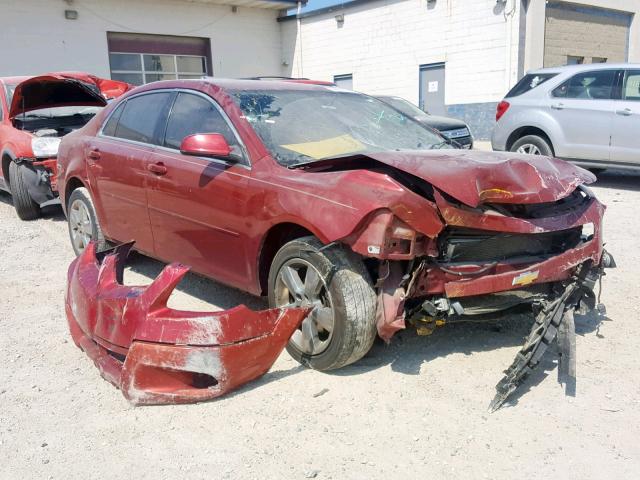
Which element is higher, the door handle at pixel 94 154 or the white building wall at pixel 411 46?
the white building wall at pixel 411 46

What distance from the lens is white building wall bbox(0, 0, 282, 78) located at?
1620 centimetres

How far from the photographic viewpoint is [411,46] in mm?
18141

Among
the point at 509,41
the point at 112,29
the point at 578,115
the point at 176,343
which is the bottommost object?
the point at 176,343

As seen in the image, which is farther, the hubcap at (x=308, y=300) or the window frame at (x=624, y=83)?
the window frame at (x=624, y=83)

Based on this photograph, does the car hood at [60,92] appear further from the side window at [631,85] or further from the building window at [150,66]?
the building window at [150,66]

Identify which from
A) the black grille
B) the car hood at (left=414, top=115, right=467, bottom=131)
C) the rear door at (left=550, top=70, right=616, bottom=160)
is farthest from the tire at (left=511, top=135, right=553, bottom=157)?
the black grille

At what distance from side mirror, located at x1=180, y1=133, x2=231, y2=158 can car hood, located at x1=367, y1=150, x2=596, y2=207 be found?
96cm

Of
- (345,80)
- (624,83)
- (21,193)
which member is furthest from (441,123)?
(345,80)

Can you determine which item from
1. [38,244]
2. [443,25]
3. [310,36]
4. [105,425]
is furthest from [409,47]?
[105,425]

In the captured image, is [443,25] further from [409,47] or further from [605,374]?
[605,374]

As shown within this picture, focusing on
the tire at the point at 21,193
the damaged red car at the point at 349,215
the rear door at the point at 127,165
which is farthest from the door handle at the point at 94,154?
the tire at the point at 21,193

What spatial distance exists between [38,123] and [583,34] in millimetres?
15526

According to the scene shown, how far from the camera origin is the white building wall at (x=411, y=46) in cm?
1589

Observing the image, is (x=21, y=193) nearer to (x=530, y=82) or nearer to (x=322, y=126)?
(x=322, y=126)
